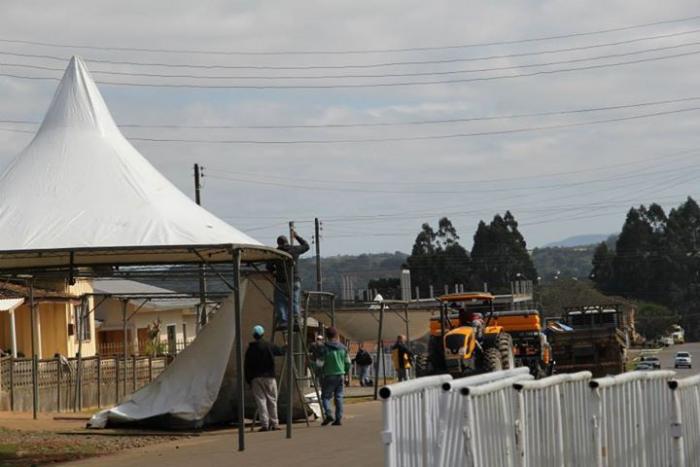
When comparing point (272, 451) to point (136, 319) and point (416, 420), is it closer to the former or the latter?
point (416, 420)

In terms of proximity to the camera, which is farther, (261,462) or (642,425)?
(261,462)

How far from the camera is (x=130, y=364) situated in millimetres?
A: 35375

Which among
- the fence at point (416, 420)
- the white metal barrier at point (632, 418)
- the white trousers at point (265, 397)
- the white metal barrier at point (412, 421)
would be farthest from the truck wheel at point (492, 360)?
the white metal barrier at point (412, 421)

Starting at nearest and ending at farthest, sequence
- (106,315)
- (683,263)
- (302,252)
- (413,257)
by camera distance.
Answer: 1. (302,252)
2. (106,315)
3. (413,257)
4. (683,263)

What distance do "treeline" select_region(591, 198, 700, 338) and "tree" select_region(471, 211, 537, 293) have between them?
12073mm

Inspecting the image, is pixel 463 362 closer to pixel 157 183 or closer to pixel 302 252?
pixel 302 252

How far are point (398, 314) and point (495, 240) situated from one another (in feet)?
299

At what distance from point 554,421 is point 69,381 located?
21962 millimetres

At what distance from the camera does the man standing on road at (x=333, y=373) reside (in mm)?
23062

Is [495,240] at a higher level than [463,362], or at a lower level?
higher

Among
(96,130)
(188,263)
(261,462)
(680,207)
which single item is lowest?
(261,462)

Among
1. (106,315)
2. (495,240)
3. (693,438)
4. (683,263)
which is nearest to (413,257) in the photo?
(495,240)

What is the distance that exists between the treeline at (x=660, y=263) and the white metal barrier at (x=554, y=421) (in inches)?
5124

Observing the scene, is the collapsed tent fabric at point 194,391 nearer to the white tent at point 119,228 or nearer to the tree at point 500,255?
the white tent at point 119,228
